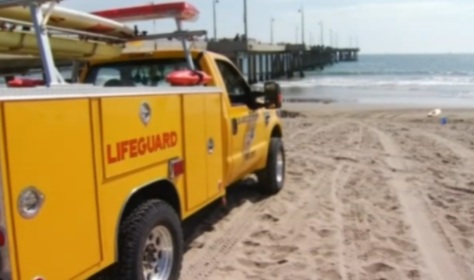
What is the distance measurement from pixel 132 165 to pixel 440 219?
3985 millimetres

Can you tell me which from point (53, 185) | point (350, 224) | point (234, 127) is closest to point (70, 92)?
point (53, 185)

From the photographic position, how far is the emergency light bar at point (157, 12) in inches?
206

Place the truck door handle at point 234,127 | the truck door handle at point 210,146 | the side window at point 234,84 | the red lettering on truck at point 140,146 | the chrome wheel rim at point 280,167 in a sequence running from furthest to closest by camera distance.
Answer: the chrome wheel rim at point 280,167 < the side window at point 234,84 < the truck door handle at point 234,127 < the truck door handle at point 210,146 < the red lettering on truck at point 140,146

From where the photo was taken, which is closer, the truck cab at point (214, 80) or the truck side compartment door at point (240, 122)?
the truck cab at point (214, 80)

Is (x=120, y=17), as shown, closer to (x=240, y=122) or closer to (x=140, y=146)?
(x=240, y=122)

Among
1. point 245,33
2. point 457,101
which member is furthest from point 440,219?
point 245,33

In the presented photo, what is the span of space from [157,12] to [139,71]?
91 cm

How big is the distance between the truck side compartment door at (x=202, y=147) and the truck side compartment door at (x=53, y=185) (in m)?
1.45

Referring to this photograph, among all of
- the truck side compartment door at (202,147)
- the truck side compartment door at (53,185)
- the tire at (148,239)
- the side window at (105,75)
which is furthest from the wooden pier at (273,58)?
the truck side compartment door at (53,185)

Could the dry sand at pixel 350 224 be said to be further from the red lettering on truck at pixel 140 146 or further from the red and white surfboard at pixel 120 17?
the red and white surfboard at pixel 120 17

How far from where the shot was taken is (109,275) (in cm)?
414

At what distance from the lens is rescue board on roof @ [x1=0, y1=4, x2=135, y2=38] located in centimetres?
366

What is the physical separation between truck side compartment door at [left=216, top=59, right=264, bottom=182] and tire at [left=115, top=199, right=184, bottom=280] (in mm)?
1673

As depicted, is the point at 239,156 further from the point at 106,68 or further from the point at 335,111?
the point at 335,111
